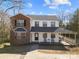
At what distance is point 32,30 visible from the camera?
46.1m

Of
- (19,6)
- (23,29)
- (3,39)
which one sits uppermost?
(19,6)

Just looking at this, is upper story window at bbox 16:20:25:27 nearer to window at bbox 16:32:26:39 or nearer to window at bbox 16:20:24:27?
window at bbox 16:20:24:27

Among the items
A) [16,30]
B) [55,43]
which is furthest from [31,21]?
[55,43]

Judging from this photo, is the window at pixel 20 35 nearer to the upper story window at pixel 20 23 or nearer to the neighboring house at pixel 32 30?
the neighboring house at pixel 32 30

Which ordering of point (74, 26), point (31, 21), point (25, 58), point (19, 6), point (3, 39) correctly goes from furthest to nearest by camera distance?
point (74, 26) → point (3, 39) → point (31, 21) → point (19, 6) → point (25, 58)

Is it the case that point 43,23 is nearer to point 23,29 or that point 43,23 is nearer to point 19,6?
point 23,29

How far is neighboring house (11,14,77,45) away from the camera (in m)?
44.8

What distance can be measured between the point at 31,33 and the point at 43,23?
4.01m

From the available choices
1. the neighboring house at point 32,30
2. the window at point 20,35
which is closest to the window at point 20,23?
the neighboring house at point 32,30

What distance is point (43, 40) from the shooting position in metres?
46.3

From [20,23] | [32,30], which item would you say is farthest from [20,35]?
[32,30]

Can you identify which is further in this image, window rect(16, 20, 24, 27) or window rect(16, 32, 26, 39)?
window rect(16, 20, 24, 27)

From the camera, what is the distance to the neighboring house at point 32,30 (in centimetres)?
4478

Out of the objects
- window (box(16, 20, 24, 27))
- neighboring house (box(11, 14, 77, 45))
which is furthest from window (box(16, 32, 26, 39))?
window (box(16, 20, 24, 27))
